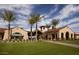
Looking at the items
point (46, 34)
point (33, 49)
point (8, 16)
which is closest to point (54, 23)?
point (46, 34)

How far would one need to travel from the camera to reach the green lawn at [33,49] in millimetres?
2236

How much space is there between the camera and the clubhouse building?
7.37 feet

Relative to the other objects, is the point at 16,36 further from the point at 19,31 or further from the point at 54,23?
the point at 54,23

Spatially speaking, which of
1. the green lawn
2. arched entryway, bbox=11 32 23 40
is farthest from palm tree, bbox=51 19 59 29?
arched entryway, bbox=11 32 23 40

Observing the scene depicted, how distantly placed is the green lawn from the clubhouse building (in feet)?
0.25

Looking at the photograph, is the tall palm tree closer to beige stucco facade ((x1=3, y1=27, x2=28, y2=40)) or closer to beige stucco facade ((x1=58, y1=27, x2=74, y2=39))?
beige stucco facade ((x1=3, y1=27, x2=28, y2=40))

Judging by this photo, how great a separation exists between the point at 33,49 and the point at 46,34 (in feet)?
0.72

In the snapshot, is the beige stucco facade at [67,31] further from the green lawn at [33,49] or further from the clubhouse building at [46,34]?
the green lawn at [33,49]

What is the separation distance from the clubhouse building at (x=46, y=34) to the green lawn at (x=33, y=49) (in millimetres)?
78

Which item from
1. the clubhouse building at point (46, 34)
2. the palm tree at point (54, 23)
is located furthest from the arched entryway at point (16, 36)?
the palm tree at point (54, 23)

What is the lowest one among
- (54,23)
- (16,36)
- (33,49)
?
(33,49)

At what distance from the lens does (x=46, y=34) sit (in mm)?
2281
